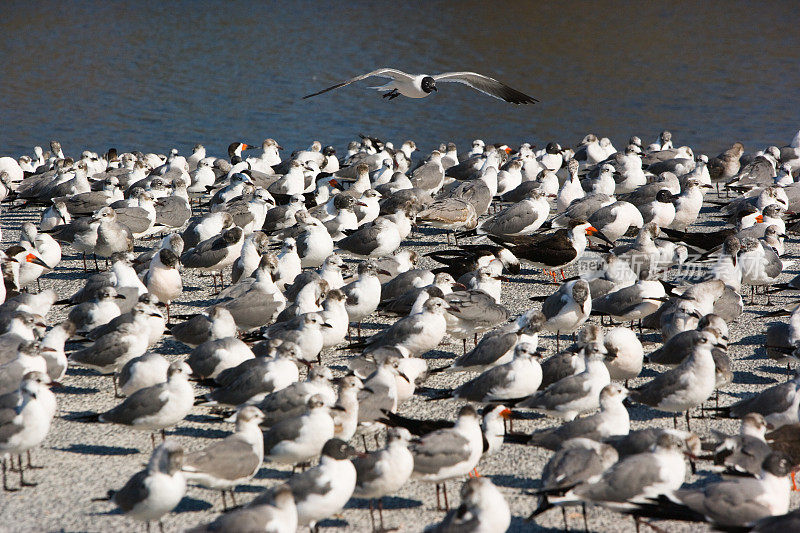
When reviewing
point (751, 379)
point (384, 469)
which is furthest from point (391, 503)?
point (751, 379)

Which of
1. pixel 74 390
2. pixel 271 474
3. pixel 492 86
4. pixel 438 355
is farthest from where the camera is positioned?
pixel 492 86

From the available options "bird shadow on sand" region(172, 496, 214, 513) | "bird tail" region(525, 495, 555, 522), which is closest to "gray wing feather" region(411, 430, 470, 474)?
"bird tail" region(525, 495, 555, 522)

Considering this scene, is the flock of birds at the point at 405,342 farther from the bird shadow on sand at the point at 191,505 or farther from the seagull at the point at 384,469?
the bird shadow on sand at the point at 191,505

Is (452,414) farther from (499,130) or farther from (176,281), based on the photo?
(499,130)

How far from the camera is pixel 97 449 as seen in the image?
8.03 meters

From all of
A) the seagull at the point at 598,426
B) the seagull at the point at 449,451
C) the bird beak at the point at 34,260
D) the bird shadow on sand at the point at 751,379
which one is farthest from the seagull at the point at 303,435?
the bird beak at the point at 34,260

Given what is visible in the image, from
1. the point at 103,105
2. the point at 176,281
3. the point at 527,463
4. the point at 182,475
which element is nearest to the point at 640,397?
the point at 527,463

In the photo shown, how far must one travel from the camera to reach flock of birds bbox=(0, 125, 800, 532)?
21.4 ft

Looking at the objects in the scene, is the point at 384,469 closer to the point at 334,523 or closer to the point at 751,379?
the point at 334,523

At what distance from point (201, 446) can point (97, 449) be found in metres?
0.88

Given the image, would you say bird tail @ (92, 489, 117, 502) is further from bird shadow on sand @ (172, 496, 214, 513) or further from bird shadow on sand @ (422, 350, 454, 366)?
bird shadow on sand @ (422, 350, 454, 366)

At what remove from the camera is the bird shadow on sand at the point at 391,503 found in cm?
714

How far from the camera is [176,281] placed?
1140 centimetres

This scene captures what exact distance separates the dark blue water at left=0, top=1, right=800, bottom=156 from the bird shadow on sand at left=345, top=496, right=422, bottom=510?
927 inches
